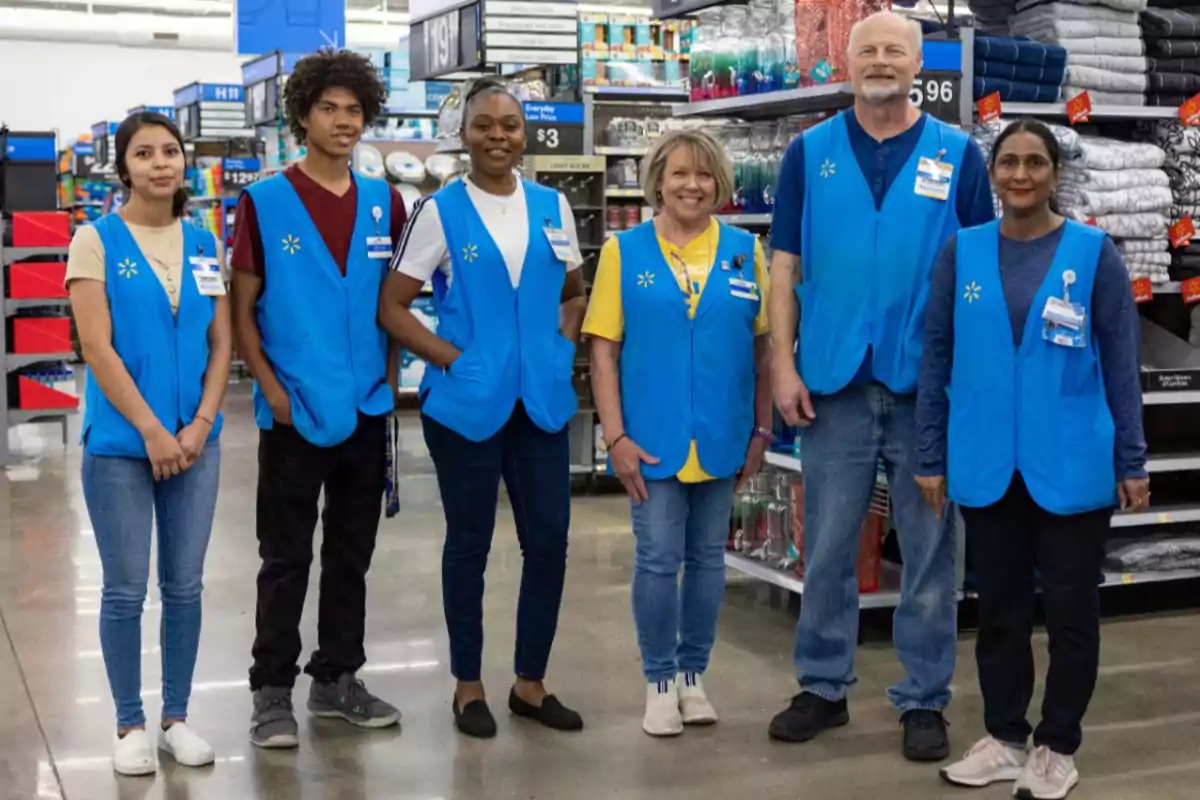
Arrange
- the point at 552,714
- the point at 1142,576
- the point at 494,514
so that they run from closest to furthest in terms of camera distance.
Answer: the point at 494,514, the point at 552,714, the point at 1142,576

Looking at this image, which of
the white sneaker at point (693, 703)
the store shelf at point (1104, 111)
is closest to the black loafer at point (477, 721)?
the white sneaker at point (693, 703)

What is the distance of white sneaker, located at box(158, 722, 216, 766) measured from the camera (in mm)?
3621

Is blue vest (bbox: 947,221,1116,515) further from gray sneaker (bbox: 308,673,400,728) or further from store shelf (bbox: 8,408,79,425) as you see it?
store shelf (bbox: 8,408,79,425)

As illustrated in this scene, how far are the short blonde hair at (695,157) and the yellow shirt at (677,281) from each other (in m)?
0.13

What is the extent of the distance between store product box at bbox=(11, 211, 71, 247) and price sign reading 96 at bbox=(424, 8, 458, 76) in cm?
253

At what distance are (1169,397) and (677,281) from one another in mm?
2183

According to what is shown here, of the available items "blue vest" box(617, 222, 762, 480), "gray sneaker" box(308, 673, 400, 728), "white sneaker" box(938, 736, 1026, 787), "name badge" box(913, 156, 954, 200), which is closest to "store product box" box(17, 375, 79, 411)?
"gray sneaker" box(308, 673, 400, 728)

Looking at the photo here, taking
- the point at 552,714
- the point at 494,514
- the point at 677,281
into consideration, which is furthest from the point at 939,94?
the point at 552,714

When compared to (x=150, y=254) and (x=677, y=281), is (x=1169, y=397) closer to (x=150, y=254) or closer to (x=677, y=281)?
(x=677, y=281)

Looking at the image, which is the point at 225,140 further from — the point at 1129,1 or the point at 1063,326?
the point at 1063,326

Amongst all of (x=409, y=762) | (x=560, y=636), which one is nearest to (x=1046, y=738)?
(x=409, y=762)

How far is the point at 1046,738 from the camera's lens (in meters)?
3.36

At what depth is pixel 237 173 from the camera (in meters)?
13.6

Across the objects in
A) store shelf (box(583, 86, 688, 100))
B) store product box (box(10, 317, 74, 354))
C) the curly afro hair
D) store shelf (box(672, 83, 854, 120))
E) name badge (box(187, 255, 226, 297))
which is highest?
store shelf (box(583, 86, 688, 100))
